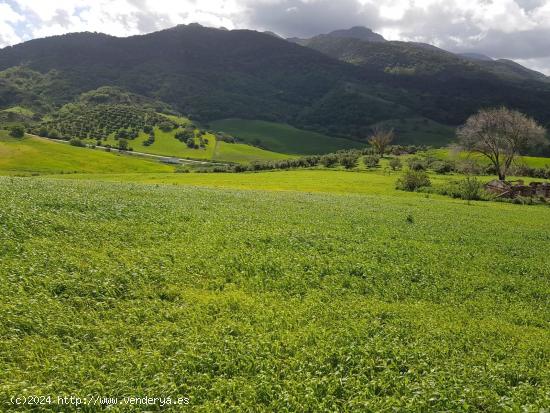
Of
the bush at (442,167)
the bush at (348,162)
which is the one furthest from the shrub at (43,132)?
the bush at (442,167)

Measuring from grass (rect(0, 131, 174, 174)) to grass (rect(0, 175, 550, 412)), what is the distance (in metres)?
85.3

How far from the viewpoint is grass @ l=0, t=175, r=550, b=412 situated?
9.25m

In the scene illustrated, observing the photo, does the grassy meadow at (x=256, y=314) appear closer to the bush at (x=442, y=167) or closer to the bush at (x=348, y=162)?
the bush at (x=442, y=167)

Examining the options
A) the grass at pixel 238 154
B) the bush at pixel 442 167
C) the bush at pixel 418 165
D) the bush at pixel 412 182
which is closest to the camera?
the bush at pixel 412 182

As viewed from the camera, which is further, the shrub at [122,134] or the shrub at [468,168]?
the shrub at [122,134]

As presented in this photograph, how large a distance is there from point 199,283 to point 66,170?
95.2 meters

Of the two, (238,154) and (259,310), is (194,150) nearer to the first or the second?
(238,154)

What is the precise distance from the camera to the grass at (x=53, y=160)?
95688mm

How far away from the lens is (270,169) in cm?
11075

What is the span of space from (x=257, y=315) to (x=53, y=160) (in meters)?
111

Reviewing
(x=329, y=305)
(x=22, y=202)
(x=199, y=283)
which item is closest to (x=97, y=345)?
(x=199, y=283)

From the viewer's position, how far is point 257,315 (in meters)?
12.6

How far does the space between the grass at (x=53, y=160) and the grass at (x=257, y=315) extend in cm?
8532

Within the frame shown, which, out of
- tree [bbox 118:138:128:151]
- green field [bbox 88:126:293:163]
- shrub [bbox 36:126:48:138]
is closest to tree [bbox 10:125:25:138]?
shrub [bbox 36:126:48:138]
